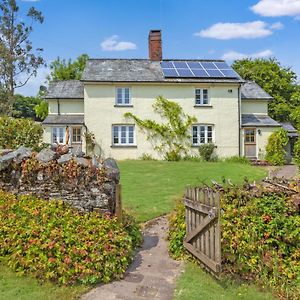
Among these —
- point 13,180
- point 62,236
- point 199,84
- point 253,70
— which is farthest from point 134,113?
point 253,70

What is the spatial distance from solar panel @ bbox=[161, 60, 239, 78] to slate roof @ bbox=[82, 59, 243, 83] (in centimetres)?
38

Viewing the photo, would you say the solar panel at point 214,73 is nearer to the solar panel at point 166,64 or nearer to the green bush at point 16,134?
the solar panel at point 166,64

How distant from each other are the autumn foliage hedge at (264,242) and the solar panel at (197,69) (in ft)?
67.2

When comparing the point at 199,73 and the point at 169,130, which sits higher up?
the point at 199,73

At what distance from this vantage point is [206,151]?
25594mm

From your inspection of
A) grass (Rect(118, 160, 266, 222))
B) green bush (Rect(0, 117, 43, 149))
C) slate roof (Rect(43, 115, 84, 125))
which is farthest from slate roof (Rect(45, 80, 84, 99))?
green bush (Rect(0, 117, 43, 149))

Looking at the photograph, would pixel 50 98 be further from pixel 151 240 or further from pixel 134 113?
pixel 151 240

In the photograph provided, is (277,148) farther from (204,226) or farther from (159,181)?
(204,226)

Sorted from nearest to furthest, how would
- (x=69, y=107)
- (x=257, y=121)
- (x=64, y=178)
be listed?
(x=64, y=178), (x=257, y=121), (x=69, y=107)

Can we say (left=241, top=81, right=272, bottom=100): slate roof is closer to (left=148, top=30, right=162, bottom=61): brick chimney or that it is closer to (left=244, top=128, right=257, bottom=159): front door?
(left=244, top=128, right=257, bottom=159): front door

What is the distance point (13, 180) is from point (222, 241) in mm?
5195

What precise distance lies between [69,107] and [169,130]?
797 cm

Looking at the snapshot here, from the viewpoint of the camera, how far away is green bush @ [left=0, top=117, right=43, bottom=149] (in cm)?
1541

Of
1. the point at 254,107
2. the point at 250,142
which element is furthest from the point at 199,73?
the point at 250,142
